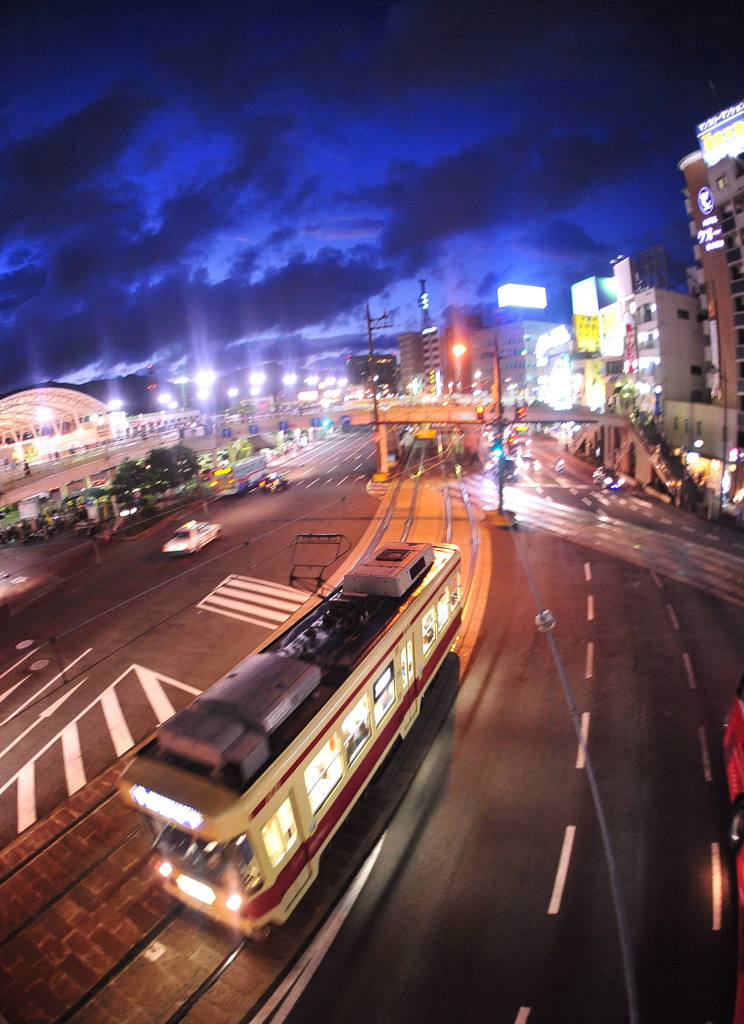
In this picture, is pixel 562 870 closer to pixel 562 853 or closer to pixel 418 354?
pixel 562 853

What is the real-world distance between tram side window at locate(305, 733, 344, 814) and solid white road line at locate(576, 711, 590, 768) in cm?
511

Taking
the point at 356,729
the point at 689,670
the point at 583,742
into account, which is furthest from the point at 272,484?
the point at 356,729

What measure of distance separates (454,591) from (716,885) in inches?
290

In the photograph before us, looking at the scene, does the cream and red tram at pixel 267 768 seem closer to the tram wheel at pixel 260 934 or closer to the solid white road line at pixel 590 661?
the tram wheel at pixel 260 934

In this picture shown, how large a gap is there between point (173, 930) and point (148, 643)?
1035 centimetres

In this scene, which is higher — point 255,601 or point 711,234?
point 711,234

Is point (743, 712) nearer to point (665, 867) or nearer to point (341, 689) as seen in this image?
point (665, 867)

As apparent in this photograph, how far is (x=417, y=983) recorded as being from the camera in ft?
21.0

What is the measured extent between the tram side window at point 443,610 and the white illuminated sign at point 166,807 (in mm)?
7287

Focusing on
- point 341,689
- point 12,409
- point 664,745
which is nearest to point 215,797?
point 341,689

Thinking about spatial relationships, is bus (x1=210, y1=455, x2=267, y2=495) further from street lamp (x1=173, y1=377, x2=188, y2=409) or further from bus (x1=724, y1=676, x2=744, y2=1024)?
street lamp (x1=173, y1=377, x2=188, y2=409)

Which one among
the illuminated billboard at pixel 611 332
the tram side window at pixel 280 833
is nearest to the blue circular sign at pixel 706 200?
the illuminated billboard at pixel 611 332

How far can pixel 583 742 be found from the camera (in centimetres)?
1041

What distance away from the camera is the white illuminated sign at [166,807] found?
19.1 ft
